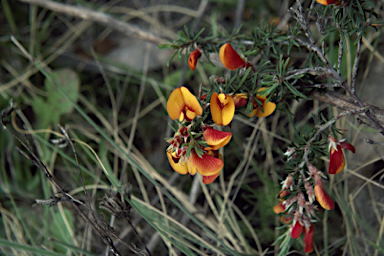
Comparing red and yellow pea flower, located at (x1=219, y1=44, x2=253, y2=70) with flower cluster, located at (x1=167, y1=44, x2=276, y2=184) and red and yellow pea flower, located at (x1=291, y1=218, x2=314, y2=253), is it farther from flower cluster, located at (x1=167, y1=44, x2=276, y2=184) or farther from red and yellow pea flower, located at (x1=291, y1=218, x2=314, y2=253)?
red and yellow pea flower, located at (x1=291, y1=218, x2=314, y2=253)

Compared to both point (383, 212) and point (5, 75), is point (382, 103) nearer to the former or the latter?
point (383, 212)

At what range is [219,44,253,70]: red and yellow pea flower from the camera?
796mm

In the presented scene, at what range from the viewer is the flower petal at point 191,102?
0.73 m

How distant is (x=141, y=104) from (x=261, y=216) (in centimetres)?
105

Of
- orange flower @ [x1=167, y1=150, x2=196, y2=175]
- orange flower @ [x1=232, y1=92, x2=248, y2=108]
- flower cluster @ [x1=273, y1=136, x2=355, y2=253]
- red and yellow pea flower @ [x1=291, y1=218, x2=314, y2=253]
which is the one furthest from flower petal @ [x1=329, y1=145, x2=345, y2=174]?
orange flower @ [x1=167, y1=150, x2=196, y2=175]

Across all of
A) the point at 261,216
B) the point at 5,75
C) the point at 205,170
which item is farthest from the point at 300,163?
the point at 5,75

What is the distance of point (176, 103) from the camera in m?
0.76

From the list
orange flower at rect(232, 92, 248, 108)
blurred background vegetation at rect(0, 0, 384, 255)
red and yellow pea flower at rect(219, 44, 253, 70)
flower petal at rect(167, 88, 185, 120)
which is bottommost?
blurred background vegetation at rect(0, 0, 384, 255)

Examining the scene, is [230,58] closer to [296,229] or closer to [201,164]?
[201,164]

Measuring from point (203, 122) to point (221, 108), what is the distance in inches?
3.6

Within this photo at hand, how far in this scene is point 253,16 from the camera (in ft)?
5.94

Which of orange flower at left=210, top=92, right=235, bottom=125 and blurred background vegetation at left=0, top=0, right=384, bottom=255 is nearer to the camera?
orange flower at left=210, top=92, right=235, bottom=125

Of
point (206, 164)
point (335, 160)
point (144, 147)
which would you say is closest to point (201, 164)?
point (206, 164)

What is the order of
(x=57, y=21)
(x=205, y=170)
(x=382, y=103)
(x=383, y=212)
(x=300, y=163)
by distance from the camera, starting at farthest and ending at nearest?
(x=57, y=21) < (x=382, y=103) < (x=383, y=212) < (x=300, y=163) < (x=205, y=170)
